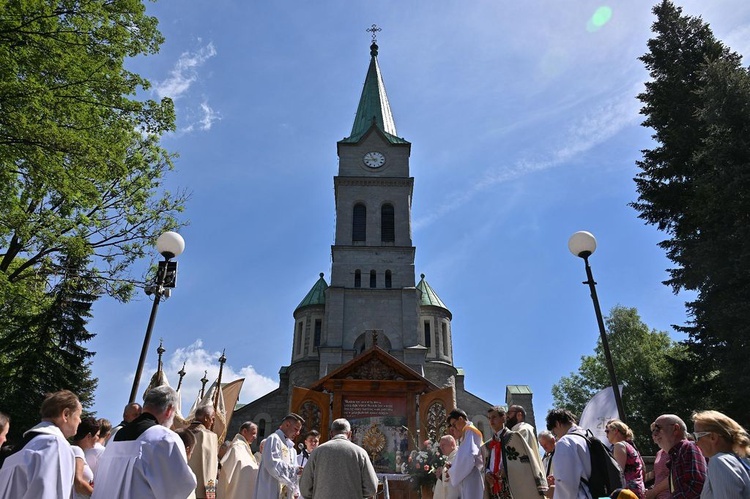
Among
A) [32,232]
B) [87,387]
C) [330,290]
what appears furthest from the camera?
[330,290]

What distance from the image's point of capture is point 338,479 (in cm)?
640

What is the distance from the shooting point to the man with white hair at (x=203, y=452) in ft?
24.3

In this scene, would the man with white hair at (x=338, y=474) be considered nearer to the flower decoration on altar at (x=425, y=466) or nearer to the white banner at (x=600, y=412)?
the flower decoration on altar at (x=425, y=466)

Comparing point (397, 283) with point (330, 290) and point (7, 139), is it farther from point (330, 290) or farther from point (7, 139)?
point (7, 139)

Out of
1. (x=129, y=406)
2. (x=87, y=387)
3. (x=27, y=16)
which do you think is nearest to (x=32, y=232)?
(x=27, y=16)

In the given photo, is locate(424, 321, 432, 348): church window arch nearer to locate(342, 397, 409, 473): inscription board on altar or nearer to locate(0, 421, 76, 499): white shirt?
locate(342, 397, 409, 473): inscription board on altar

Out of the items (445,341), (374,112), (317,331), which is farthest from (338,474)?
(374,112)

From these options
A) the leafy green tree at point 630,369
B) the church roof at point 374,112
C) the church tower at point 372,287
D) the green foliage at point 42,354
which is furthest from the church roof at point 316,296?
the leafy green tree at point 630,369

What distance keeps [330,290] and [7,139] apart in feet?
83.3

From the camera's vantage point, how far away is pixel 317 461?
6.64 m

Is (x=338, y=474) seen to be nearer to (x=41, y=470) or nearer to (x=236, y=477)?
(x=236, y=477)

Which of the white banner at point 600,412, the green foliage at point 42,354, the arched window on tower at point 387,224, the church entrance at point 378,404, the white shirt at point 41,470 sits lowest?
the white shirt at point 41,470

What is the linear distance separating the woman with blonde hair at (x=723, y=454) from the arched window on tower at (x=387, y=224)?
3420cm

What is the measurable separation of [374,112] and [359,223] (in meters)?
13.4
